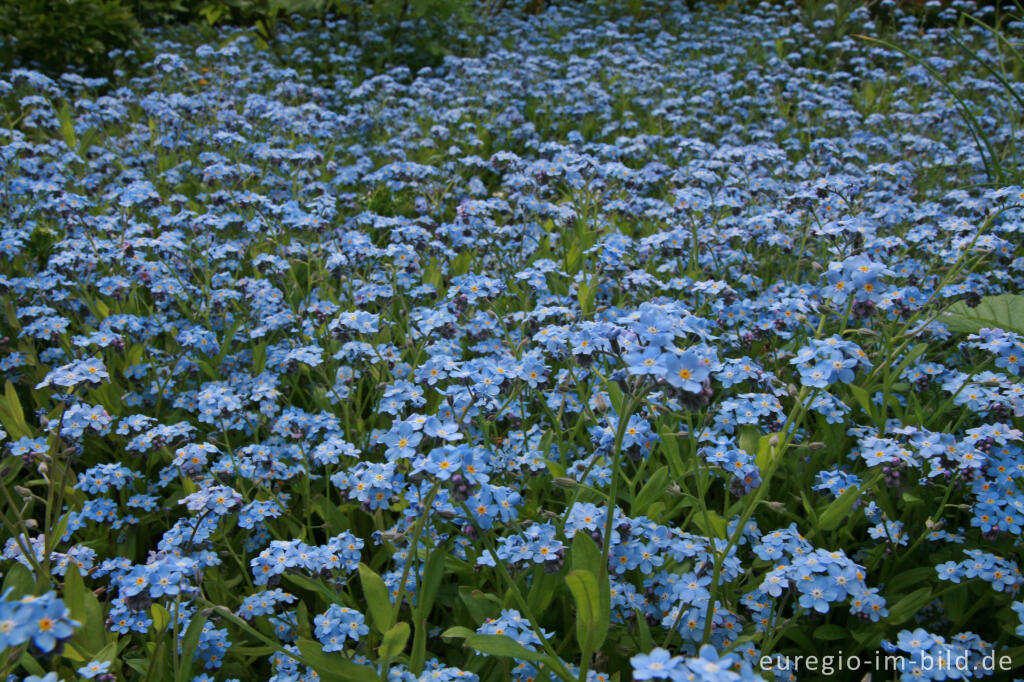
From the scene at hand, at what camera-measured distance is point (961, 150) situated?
16.7 feet

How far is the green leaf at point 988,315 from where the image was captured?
3.04 metres

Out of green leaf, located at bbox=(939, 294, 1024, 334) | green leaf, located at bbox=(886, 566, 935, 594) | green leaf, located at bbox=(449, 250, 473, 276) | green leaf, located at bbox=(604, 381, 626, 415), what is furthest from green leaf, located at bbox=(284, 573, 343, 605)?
green leaf, located at bbox=(939, 294, 1024, 334)

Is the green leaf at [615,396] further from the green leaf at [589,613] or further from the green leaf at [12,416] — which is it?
the green leaf at [12,416]

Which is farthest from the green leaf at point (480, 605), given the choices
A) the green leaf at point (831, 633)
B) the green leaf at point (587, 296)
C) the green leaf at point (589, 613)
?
the green leaf at point (587, 296)

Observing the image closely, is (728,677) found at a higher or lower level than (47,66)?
lower

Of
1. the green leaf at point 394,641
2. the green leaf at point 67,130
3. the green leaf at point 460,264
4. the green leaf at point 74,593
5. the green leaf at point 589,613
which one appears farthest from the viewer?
the green leaf at point 67,130

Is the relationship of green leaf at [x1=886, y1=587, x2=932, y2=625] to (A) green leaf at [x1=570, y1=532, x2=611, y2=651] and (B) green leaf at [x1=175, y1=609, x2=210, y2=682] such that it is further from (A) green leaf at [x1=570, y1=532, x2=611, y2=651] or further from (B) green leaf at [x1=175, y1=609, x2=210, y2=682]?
(B) green leaf at [x1=175, y1=609, x2=210, y2=682]

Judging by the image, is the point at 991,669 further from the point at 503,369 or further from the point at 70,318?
the point at 70,318

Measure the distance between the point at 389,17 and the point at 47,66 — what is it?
3.76m

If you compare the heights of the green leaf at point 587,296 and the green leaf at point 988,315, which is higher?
the green leaf at point 587,296

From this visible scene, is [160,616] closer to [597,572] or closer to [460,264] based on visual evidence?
[597,572]

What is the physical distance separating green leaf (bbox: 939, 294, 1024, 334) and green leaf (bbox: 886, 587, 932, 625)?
1306 mm

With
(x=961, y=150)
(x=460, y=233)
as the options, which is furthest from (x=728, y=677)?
(x=961, y=150)

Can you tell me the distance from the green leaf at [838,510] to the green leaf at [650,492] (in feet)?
1.61
